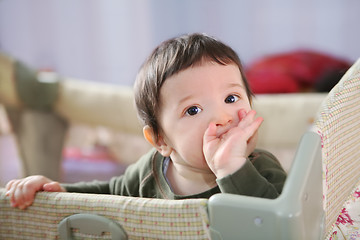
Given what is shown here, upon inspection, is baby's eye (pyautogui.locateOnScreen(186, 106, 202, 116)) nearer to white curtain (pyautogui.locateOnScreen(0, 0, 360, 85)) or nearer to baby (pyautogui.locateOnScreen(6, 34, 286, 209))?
baby (pyautogui.locateOnScreen(6, 34, 286, 209))

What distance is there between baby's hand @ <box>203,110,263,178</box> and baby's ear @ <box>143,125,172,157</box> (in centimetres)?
14

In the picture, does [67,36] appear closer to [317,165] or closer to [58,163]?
[58,163]

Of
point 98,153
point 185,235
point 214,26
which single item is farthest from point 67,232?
point 214,26

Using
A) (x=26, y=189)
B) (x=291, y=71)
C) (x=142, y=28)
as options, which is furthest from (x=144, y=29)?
(x=26, y=189)

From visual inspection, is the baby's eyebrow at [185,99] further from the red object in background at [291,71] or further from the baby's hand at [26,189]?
the red object in background at [291,71]

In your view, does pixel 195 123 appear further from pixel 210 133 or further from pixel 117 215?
pixel 117 215

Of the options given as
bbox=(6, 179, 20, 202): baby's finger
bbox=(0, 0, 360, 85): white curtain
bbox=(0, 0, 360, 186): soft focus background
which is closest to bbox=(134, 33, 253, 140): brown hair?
bbox=(6, 179, 20, 202): baby's finger

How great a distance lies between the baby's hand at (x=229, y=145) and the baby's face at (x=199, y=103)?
19mm

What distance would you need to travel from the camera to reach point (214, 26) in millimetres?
2680

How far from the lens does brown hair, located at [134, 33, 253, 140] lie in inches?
28.2

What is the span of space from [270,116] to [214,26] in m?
1.35

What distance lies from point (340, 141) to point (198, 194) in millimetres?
203

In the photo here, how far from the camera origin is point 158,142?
0.79 m

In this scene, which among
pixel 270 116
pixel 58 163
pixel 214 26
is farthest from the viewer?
pixel 214 26
